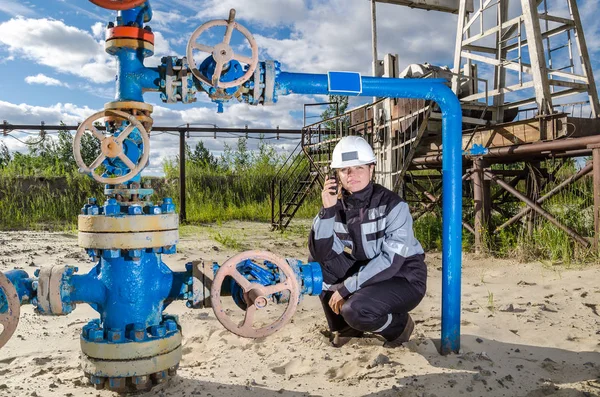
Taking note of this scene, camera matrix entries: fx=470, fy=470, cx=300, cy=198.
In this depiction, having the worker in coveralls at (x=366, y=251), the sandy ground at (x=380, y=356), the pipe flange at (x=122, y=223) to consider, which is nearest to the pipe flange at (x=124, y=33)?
the pipe flange at (x=122, y=223)

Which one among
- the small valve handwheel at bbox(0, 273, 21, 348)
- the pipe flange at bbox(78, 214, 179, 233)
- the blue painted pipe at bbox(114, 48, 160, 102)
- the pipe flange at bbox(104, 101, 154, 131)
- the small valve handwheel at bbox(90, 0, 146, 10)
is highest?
the small valve handwheel at bbox(90, 0, 146, 10)

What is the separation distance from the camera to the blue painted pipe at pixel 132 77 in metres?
2.24

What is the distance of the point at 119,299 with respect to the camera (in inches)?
86.3

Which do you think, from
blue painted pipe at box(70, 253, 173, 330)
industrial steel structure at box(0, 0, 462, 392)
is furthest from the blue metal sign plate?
blue painted pipe at box(70, 253, 173, 330)

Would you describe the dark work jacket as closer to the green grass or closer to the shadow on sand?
the shadow on sand

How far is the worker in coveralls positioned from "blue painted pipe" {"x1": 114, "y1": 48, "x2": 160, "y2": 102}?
118cm

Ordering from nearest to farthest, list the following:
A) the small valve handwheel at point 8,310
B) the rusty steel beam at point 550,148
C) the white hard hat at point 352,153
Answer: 1. the small valve handwheel at point 8,310
2. the white hard hat at point 352,153
3. the rusty steel beam at point 550,148

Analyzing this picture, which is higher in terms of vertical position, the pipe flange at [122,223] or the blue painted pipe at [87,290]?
the pipe flange at [122,223]

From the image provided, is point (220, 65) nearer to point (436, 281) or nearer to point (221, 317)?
point (221, 317)

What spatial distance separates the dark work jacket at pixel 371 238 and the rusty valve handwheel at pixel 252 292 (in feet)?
2.84

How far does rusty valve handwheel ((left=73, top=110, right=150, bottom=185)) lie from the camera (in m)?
2.08

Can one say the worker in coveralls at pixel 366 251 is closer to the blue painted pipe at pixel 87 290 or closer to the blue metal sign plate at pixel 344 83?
the blue metal sign plate at pixel 344 83

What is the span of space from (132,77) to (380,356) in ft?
6.96

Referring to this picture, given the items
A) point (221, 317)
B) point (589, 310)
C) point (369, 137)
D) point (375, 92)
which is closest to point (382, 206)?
point (375, 92)
